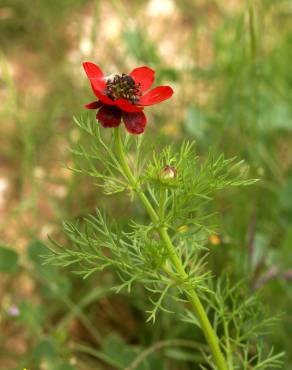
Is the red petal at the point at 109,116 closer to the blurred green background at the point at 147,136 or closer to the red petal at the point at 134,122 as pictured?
the red petal at the point at 134,122

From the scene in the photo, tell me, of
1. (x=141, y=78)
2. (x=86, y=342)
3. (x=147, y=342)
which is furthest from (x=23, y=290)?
(x=141, y=78)

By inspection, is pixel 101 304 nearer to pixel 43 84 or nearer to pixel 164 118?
pixel 164 118

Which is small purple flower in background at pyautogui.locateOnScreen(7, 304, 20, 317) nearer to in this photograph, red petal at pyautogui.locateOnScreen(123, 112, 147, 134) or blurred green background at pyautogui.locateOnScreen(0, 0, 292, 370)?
blurred green background at pyautogui.locateOnScreen(0, 0, 292, 370)

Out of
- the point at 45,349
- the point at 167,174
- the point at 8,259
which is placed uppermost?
the point at 167,174

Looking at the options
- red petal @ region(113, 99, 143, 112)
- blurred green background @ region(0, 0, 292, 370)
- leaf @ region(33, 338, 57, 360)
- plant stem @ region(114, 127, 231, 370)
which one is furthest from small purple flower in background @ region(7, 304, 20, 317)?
red petal @ region(113, 99, 143, 112)

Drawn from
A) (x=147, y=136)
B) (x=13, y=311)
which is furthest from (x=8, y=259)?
(x=147, y=136)

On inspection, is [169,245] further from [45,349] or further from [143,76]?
[45,349]
